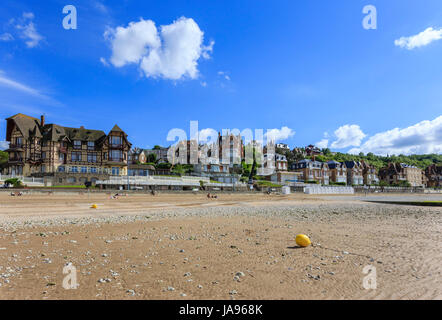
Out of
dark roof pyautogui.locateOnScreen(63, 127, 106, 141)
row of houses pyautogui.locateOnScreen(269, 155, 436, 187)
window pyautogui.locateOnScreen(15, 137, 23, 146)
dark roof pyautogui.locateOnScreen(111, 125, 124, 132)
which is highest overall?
dark roof pyautogui.locateOnScreen(111, 125, 124, 132)

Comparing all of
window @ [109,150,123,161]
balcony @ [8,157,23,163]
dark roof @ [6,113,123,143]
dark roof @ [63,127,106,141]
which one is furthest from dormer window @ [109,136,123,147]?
balcony @ [8,157,23,163]

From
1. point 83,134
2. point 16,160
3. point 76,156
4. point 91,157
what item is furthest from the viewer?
point 83,134

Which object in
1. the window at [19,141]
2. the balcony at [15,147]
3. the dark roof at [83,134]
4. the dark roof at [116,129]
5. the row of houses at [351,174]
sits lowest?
the row of houses at [351,174]

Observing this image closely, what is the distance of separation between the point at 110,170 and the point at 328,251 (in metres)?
57.1

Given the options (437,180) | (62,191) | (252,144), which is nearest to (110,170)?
(62,191)

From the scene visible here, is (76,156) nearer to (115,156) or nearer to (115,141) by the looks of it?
(115,156)

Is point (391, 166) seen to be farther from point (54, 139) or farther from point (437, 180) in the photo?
point (54, 139)

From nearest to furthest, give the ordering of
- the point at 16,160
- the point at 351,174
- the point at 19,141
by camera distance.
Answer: the point at 16,160 → the point at 19,141 → the point at 351,174

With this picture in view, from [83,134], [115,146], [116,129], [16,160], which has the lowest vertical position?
[16,160]

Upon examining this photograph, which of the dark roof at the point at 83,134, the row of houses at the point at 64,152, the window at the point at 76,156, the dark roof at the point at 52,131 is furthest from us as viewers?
the dark roof at the point at 83,134

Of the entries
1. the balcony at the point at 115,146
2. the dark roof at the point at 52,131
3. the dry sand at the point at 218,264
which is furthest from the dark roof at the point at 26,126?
the dry sand at the point at 218,264

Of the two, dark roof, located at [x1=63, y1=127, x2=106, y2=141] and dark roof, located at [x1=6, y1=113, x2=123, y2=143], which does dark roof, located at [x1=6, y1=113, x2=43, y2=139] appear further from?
dark roof, located at [x1=63, y1=127, x2=106, y2=141]

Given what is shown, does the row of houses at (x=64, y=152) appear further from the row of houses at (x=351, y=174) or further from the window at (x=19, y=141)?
the row of houses at (x=351, y=174)

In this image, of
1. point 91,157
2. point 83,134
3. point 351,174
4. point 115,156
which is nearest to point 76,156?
point 91,157
